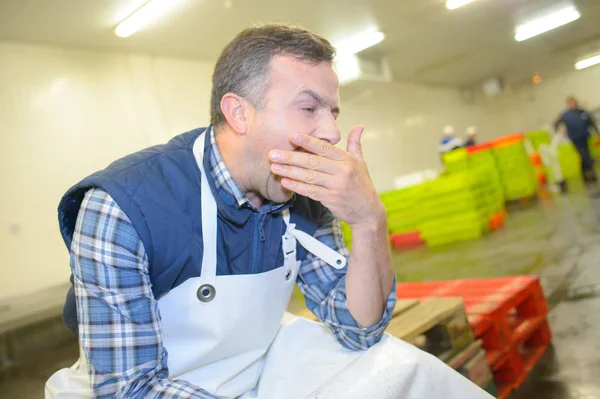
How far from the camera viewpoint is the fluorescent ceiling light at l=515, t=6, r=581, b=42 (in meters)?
12.2

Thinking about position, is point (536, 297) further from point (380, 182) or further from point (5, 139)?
point (380, 182)

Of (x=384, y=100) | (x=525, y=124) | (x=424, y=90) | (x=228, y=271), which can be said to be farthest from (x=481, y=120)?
(x=228, y=271)

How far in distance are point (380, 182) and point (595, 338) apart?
36.3ft

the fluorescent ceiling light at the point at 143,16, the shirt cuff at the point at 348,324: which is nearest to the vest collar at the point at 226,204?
the shirt cuff at the point at 348,324

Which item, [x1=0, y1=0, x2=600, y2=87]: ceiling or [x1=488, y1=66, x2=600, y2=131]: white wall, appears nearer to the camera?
[x1=0, y1=0, x2=600, y2=87]: ceiling

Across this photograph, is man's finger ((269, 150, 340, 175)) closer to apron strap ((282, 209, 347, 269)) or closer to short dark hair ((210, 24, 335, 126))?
short dark hair ((210, 24, 335, 126))

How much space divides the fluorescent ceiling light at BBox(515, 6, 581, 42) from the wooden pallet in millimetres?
12305

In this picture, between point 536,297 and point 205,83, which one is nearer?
point 536,297

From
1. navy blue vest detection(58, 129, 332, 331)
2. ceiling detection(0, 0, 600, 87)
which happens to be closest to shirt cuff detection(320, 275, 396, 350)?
navy blue vest detection(58, 129, 332, 331)

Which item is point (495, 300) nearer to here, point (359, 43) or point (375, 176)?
point (359, 43)

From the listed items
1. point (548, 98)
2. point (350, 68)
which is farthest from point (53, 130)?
point (548, 98)

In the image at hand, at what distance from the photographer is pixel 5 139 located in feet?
21.6

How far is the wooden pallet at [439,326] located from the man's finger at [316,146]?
43.6 inches

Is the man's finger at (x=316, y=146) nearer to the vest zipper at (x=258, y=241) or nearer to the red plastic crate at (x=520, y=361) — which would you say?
the vest zipper at (x=258, y=241)
